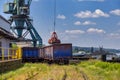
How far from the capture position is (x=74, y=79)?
1969 cm

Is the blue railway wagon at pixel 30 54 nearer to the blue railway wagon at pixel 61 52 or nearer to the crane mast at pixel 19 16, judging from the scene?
the blue railway wagon at pixel 61 52

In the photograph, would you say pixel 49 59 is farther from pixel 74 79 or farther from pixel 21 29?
pixel 21 29

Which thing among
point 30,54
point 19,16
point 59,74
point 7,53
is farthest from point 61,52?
point 19,16

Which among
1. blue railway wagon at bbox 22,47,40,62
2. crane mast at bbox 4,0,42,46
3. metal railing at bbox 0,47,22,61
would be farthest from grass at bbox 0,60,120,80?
crane mast at bbox 4,0,42,46

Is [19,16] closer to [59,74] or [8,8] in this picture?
[8,8]

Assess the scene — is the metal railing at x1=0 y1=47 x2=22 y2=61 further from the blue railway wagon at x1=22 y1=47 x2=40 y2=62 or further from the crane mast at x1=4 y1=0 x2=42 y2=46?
the crane mast at x1=4 y1=0 x2=42 y2=46

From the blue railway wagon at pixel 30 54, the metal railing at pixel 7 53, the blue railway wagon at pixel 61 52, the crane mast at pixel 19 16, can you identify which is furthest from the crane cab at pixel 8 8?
the blue railway wagon at pixel 61 52

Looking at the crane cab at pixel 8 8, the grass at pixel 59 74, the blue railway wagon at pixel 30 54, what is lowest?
the grass at pixel 59 74

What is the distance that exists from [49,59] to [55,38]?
14308 millimetres

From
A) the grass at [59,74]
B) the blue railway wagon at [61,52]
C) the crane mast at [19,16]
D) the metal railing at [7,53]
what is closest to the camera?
the grass at [59,74]

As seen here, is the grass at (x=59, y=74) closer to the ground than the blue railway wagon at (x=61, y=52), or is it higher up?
closer to the ground

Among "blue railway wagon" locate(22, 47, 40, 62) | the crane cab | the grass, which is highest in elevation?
the crane cab

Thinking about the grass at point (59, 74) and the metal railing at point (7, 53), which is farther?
the metal railing at point (7, 53)

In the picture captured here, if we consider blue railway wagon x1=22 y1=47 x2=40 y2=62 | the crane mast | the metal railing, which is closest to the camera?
the metal railing
